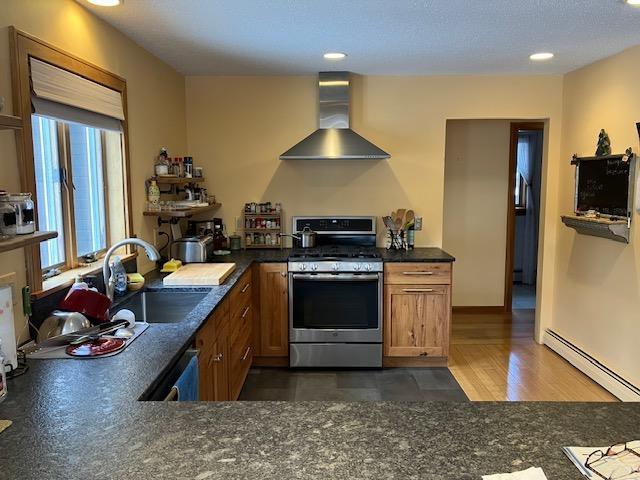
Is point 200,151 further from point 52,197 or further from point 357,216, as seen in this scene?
point 52,197

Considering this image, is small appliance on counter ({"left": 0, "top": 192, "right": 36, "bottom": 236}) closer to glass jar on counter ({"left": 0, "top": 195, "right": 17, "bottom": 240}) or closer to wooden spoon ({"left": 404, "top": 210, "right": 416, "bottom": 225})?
glass jar on counter ({"left": 0, "top": 195, "right": 17, "bottom": 240})

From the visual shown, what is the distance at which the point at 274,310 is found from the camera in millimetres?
3912

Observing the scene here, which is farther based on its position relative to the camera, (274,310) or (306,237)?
(306,237)

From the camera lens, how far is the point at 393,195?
173 inches

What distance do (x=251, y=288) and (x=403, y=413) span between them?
8.54ft

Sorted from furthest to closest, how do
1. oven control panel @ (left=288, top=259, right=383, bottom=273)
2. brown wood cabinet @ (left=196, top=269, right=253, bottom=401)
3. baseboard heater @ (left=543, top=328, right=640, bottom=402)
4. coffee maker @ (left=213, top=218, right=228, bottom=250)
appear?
coffee maker @ (left=213, top=218, right=228, bottom=250) < oven control panel @ (left=288, top=259, right=383, bottom=273) < baseboard heater @ (left=543, top=328, right=640, bottom=402) < brown wood cabinet @ (left=196, top=269, right=253, bottom=401)

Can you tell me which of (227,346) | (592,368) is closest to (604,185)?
(592,368)

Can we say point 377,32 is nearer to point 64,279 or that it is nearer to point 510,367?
point 64,279

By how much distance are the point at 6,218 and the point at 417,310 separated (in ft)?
9.57

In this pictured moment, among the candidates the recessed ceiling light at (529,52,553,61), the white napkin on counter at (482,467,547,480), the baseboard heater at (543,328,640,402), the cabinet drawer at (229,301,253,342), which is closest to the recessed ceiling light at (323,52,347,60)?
the recessed ceiling light at (529,52,553,61)

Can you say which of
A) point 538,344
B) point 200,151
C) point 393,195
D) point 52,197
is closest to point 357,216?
point 393,195

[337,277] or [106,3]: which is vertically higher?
[106,3]

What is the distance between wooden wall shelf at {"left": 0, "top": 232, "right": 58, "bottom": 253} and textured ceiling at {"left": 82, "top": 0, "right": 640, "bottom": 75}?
4.32ft

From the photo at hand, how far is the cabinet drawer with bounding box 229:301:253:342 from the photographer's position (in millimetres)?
3105
